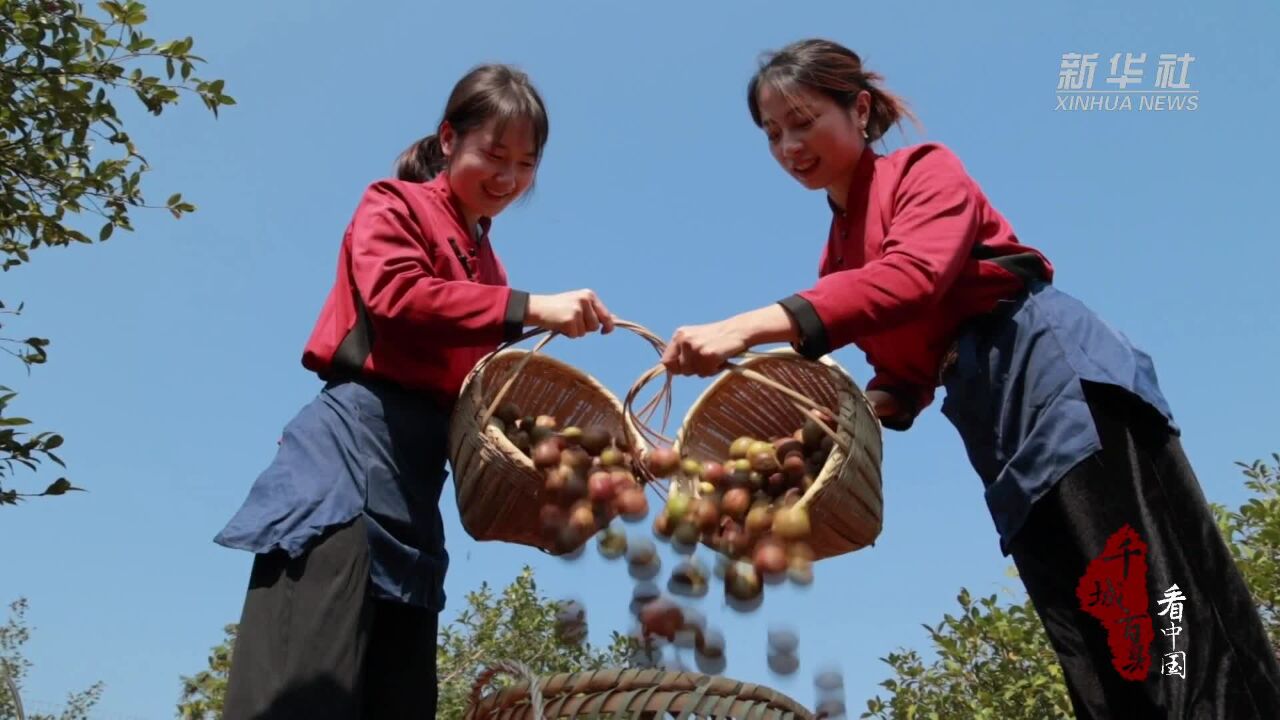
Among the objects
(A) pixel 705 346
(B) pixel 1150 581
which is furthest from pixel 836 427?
(B) pixel 1150 581

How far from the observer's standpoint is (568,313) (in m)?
2.16

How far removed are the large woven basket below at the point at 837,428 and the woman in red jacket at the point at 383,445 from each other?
40 cm

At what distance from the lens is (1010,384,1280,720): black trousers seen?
5.94 ft

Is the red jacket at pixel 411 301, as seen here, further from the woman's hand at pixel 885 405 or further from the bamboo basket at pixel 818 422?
the woman's hand at pixel 885 405

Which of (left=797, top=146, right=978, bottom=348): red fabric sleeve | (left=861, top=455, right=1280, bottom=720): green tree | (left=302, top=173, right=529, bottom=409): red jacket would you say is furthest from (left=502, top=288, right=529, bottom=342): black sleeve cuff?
(left=861, top=455, right=1280, bottom=720): green tree

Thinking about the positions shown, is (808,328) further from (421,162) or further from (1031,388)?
(421,162)

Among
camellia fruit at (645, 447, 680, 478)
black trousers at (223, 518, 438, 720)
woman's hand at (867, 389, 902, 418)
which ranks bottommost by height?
black trousers at (223, 518, 438, 720)

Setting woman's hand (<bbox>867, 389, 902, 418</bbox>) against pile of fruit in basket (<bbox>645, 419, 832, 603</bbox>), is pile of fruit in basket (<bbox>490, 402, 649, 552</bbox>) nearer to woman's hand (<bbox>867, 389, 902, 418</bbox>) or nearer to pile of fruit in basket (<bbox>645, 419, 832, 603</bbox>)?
pile of fruit in basket (<bbox>645, 419, 832, 603</bbox>)

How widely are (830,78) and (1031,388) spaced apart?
2.42 feet

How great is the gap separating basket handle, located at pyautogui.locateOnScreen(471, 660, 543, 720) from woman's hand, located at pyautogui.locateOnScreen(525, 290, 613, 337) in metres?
0.57

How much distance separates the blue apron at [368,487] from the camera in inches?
79.2

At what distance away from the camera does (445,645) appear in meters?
5.57

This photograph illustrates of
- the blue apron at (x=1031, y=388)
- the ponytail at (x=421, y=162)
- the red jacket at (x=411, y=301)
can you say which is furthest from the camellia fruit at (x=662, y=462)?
the ponytail at (x=421, y=162)

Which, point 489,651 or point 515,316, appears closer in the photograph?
point 515,316
